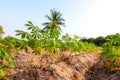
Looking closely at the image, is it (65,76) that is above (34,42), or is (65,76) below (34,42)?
below

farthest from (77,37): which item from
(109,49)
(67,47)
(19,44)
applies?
(19,44)

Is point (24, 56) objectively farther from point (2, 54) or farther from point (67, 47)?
point (2, 54)

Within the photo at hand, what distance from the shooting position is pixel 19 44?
906 cm

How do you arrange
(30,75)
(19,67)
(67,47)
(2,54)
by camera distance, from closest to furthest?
(2,54)
(30,75)
(19,67)
(67,47)

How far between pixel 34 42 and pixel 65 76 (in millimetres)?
1527

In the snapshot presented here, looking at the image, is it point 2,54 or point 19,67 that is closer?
point 2,54

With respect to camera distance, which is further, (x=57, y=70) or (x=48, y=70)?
(x=57, y=70)

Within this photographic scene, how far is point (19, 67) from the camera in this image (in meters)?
10.7

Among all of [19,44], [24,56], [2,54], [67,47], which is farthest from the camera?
[67,47]

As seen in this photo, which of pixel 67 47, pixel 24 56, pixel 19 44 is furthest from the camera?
pixel 67 47

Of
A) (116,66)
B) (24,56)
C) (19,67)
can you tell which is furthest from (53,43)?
(116,66)

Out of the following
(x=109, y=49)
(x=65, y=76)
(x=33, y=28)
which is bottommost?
(x=65, y=76)

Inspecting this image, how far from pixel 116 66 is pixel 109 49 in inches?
31.0

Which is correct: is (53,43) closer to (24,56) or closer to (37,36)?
(37,36)
